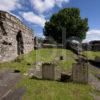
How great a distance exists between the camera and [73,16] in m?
51.0

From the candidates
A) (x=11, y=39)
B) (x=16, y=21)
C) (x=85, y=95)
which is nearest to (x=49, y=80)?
(x=85, y=95)

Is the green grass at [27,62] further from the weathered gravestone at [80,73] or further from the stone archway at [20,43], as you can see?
the weathered gravestone at [80,73]

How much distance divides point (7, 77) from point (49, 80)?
1.90 metres

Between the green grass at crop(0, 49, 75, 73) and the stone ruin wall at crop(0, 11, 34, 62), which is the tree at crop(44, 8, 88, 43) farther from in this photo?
the stone ruin wall at crop(0, 11, 34, 62)

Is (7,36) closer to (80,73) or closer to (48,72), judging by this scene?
(48,72)

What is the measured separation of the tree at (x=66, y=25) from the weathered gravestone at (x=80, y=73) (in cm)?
3862

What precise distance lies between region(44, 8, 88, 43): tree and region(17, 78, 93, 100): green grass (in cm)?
3967

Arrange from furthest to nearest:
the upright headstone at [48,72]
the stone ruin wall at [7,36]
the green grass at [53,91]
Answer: the stone ruin wall at [7,36], the upright headstone at [48,72], the green grass at [53,91]

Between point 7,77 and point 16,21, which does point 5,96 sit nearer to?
point 7,77

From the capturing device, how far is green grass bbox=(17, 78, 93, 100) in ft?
21.5

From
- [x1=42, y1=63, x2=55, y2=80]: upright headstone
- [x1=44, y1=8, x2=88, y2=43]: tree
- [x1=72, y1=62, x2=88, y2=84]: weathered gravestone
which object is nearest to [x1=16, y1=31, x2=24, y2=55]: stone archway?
[x1=42, y1=63, x2=55, y2=80]: upright headstone

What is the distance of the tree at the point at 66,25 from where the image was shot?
159 feet

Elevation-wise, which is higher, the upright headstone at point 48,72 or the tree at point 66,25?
the tree at point 66,25

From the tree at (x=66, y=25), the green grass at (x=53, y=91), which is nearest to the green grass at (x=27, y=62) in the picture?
the green grass at (x=53, y=91)
